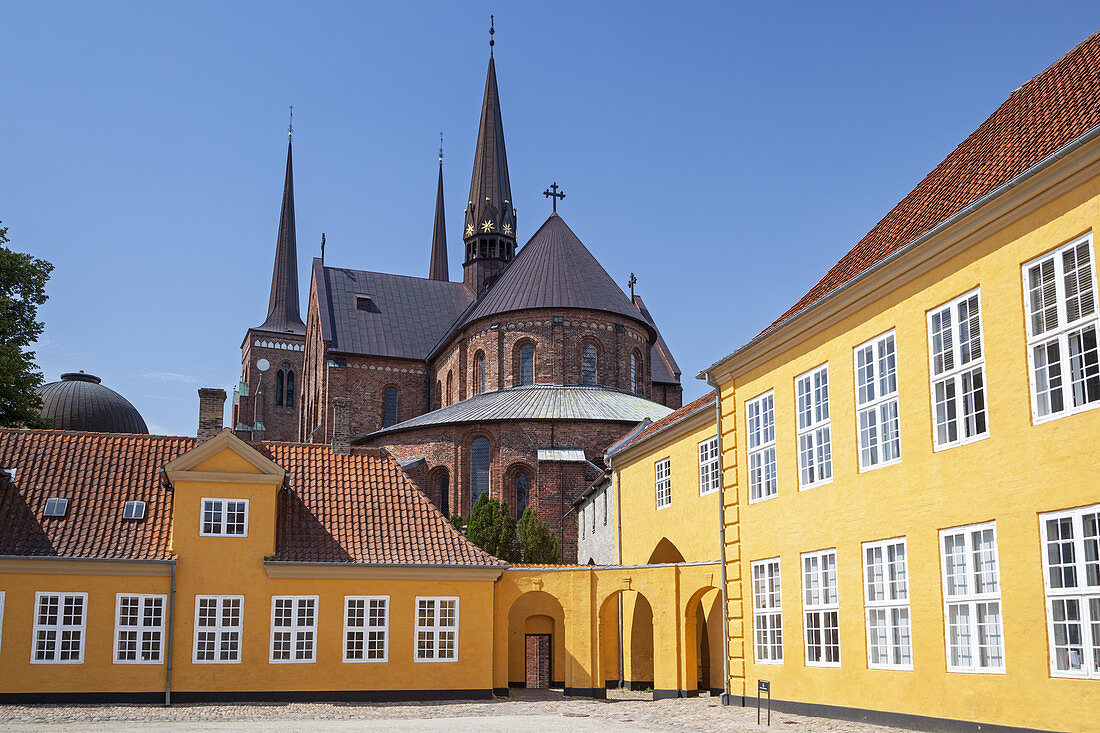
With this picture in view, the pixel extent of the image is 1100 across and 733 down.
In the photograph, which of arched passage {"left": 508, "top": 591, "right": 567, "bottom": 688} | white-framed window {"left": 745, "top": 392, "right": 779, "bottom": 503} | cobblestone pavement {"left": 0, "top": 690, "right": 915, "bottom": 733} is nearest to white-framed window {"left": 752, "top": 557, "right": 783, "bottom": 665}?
cobblestone pavement {"left": 0, "top": 690, "right": 915, "bottom": 733}

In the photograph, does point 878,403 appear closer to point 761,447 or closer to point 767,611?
point 761,447

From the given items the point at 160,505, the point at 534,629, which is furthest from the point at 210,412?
the point at 534,629

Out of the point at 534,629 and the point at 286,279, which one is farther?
the point at 286,279

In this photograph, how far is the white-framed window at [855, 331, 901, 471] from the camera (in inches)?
666

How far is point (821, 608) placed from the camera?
61.5ft

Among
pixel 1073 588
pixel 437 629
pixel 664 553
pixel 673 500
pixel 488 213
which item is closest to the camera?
pixel 1073 588

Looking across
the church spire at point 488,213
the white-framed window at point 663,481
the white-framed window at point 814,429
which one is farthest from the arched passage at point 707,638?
the church spire at point 488,213

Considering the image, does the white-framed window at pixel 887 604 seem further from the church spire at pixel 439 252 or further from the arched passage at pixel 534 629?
the church spire at pixel 439 252

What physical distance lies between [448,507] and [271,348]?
1371 inches

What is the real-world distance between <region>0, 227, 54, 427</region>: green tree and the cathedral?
37.3ft

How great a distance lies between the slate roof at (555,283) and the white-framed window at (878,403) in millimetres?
35759

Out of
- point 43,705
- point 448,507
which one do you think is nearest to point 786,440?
point 43,705

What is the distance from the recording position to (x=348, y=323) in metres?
63.6

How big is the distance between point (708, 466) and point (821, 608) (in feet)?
24.7
